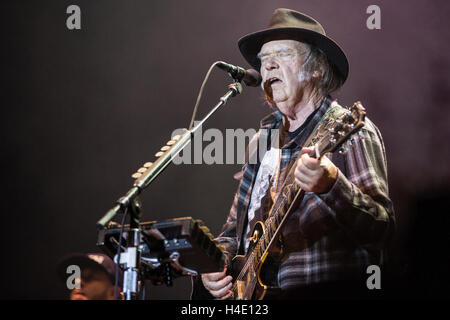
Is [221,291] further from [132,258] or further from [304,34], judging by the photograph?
[304,34]

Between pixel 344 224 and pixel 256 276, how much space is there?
1.85 feet

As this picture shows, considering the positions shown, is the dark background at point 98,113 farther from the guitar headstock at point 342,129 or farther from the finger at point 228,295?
the guitar headstock at point 342,129

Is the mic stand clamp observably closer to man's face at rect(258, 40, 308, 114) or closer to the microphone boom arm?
the microphone boom arm

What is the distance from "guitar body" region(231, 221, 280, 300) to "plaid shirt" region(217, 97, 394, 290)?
6 centimetres

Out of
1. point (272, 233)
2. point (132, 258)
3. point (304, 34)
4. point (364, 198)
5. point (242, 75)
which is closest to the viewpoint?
point (132, 258)

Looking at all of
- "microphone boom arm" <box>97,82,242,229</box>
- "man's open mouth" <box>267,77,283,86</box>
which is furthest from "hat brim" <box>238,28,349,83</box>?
"microphone boom arm" <box>97,82,242,229</box>

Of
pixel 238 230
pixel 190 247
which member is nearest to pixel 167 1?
pixel 238 230

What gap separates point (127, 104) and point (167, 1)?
3.48 ft

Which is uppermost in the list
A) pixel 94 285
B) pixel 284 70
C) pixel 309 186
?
pixel 284 70

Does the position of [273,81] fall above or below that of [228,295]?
above

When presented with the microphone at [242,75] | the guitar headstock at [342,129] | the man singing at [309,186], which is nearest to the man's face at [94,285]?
the man singing at [309,186]

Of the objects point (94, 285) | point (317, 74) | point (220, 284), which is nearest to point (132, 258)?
point (220, 284)

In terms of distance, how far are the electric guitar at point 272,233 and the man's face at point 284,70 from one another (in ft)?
0.93

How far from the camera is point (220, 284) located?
2695 millimetres
